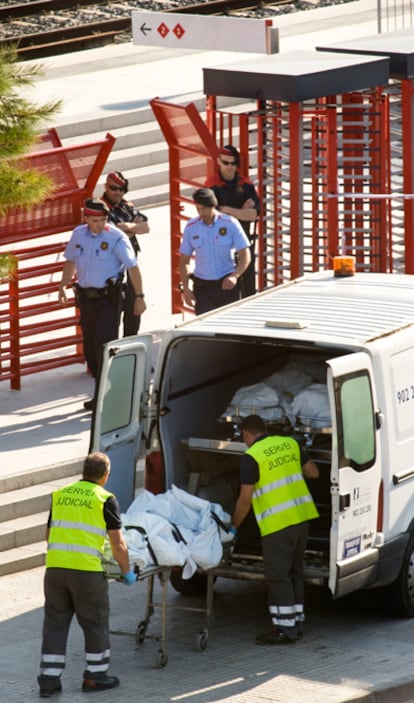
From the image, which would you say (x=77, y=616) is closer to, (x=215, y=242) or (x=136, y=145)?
(x=215, y=242)

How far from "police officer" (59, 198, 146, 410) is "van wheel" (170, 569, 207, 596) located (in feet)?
8.97

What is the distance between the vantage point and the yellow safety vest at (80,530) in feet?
30.7

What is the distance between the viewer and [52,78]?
26.0 metres

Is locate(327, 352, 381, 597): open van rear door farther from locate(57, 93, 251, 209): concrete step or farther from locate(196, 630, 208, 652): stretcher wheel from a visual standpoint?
locate(57, 93, 251, 209): concrete step

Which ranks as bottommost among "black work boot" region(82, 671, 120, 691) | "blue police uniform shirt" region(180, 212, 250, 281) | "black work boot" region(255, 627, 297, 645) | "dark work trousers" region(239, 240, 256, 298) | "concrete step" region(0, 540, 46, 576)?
"concrete step" region(0, 540, 46, 576)

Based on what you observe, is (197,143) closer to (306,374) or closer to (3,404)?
(3,404)

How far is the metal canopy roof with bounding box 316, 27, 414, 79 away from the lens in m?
15.7

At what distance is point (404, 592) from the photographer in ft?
34.6

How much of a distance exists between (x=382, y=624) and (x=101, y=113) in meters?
14.1

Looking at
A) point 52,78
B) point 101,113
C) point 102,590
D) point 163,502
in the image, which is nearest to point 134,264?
point 163,502

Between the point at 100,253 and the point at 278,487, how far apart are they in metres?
4.18

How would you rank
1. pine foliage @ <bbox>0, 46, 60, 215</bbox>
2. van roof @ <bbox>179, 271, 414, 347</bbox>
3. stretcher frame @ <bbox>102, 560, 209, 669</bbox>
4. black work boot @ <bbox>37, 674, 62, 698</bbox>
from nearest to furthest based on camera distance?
1. black work boot @ <bbox>37, 674, 62, 698</bbox>
2. stretcher frame @ <bbox>102, 560, 209, 669</bbox>
3. van roof @ <bbox>179, 271, 414, 347</bbox>
4. pine foliage @ <bbox>0, 46, 60, 215</bbox>

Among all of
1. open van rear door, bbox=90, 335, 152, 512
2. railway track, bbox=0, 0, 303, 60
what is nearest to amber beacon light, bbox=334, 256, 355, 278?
open van rear door, bbox=90, 335, 152, 512

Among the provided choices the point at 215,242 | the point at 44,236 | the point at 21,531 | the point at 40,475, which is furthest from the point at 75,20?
the point at 21,531
